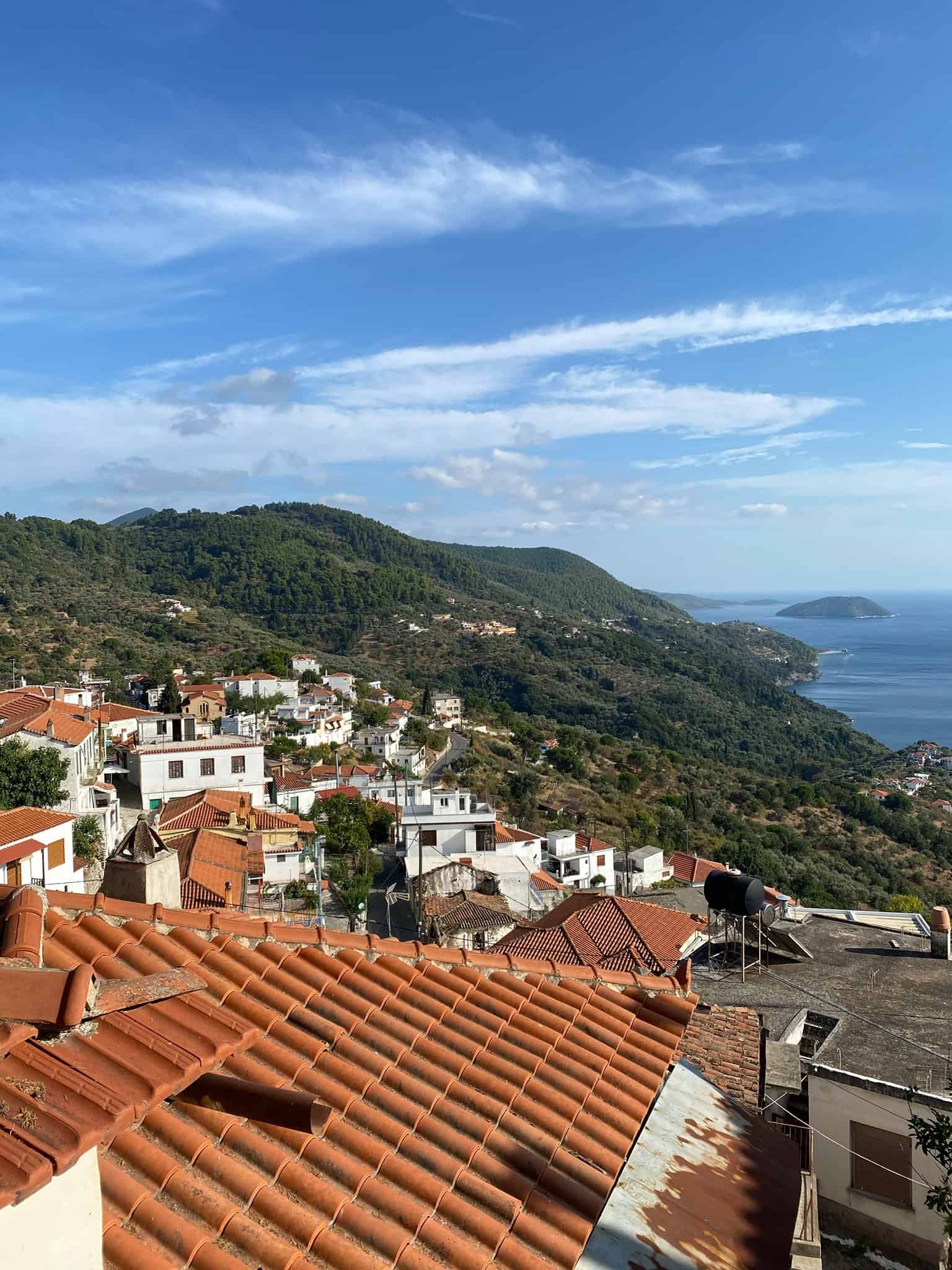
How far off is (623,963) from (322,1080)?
12.8m

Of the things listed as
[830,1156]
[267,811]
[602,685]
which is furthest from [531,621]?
[830,1156]

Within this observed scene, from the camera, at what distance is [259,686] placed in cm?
5941

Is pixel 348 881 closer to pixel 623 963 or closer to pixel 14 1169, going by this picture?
pixel 623 963

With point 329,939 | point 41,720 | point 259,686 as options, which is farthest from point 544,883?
point 259,686

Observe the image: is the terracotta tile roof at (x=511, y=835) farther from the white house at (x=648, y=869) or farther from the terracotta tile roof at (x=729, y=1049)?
the terracotta tile roof at (x=729, y=1049)

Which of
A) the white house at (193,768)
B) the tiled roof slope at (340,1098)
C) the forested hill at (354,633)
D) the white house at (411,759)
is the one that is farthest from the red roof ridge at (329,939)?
the forested hill at (354,633)

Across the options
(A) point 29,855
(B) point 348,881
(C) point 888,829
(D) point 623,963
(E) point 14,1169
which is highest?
(E) point 14,1169

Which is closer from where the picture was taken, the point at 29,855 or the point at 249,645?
the point at 29,855

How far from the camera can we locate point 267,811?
31.3 meters

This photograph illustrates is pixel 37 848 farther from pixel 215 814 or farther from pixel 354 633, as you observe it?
pixel 354 633

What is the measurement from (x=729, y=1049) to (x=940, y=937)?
8374mm

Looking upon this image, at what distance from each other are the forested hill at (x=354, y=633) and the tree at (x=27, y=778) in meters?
31.6

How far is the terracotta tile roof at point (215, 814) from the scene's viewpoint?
87.9ft

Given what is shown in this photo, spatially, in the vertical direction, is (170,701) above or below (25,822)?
below
